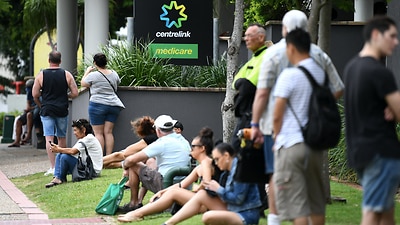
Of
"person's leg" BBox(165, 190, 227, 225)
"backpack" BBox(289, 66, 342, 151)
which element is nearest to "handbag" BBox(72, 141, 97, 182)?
"person's leg" BBox(165, 190, 227, 225)

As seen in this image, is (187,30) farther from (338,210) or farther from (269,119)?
(269,119)

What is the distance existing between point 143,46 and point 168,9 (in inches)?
35.8

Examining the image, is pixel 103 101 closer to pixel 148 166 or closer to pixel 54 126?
pixel 54 126

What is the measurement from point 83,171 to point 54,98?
5.27 feet

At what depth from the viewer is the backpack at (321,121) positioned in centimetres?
704

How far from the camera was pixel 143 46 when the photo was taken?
17.5m

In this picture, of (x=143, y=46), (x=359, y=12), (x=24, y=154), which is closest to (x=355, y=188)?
(x=143, y=46)

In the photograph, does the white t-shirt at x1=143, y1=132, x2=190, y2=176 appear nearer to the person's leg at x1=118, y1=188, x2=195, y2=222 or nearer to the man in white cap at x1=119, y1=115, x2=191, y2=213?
the man in white cap at x1=119, y1=115, x2=191, y2=213

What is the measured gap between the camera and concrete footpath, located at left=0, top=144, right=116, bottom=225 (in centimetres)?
1102

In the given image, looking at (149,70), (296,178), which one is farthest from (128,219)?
Answer: (149,70)

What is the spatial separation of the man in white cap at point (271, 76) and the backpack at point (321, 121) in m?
0.54

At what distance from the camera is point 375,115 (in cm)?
654

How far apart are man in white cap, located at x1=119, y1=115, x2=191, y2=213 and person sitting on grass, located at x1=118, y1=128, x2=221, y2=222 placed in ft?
2.33

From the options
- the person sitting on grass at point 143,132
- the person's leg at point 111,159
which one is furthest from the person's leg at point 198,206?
the person's leg at point 111,159
